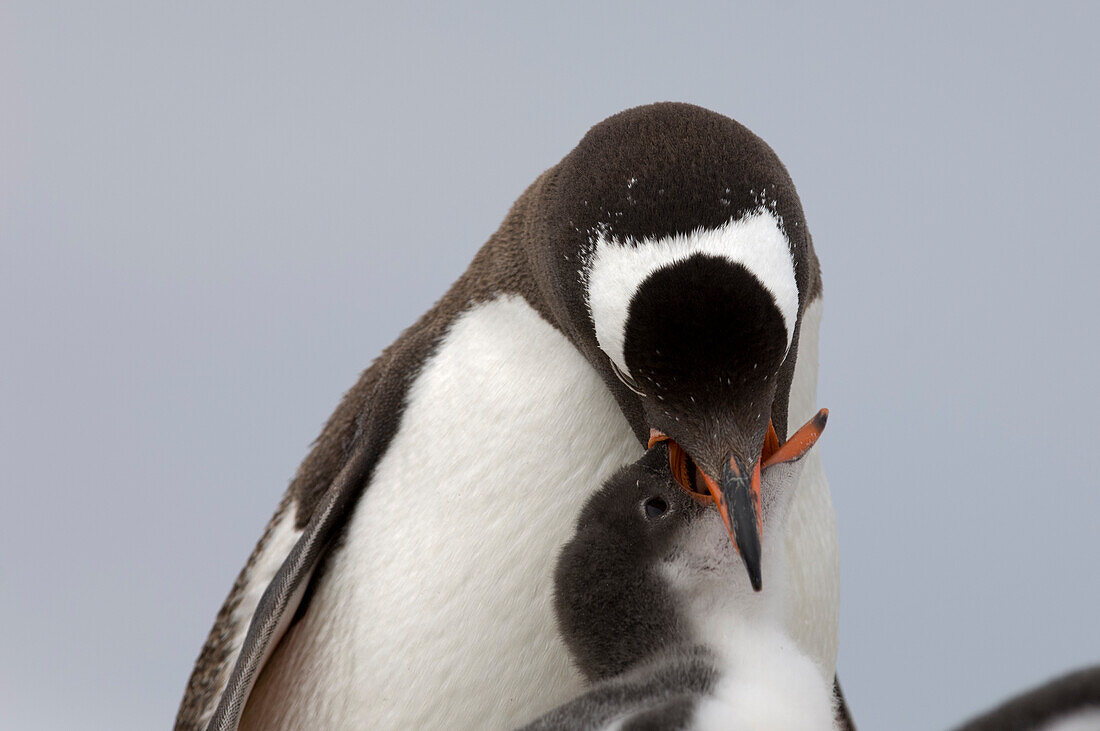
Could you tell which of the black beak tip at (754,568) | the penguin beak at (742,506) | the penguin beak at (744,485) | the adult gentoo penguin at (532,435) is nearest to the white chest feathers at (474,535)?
the adult gentoo penguin at (532,435)

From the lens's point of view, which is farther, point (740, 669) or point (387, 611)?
point (387, 611)

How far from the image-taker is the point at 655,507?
178cm

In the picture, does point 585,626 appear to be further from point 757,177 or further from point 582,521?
point 757,177

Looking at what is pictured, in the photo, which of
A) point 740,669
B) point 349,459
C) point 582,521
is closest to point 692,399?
point 582,521

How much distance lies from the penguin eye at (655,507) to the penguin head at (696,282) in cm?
6

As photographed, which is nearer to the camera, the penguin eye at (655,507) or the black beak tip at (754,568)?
the black beak tip at (754,568)

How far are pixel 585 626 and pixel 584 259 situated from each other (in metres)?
0.51

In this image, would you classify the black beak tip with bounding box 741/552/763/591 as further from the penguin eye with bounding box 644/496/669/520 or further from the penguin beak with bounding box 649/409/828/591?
the penguin eye with bounding box 644/496/669/520

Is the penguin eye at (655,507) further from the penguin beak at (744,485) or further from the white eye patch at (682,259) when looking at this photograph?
the white eye patch at (682,259)

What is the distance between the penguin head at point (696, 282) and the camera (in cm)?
169

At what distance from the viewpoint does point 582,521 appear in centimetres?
182

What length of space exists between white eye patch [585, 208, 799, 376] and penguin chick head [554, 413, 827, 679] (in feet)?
0.65

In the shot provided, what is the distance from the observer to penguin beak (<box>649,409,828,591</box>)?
1614 millimetres

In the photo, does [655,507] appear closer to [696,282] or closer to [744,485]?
[744,485]
